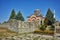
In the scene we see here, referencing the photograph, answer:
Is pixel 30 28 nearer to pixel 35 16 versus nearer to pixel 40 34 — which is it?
pixel 40 34

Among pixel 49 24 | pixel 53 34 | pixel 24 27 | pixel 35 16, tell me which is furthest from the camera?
pixel 35 16

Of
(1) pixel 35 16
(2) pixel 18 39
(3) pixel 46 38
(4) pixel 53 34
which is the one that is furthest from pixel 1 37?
(1) pixel 35 16

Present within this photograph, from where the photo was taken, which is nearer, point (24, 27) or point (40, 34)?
point (40, 34)

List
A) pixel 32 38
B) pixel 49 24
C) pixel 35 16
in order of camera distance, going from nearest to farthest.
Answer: pixel 32 38 < pixel 49 24 < pixel 35 16

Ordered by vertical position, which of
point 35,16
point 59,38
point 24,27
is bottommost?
point 59,38

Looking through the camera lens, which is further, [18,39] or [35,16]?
[35,16]

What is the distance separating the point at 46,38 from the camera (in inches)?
549

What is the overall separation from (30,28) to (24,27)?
2.35 ft

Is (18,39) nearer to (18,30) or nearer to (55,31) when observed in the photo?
(18,30)

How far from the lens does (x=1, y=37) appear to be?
12.8 meters

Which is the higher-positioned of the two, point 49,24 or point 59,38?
point 49,24

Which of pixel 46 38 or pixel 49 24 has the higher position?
pixel 49 24

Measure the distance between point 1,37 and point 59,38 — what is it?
15.3 feet

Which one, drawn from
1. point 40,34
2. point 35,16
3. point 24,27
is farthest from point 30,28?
point 35,16
